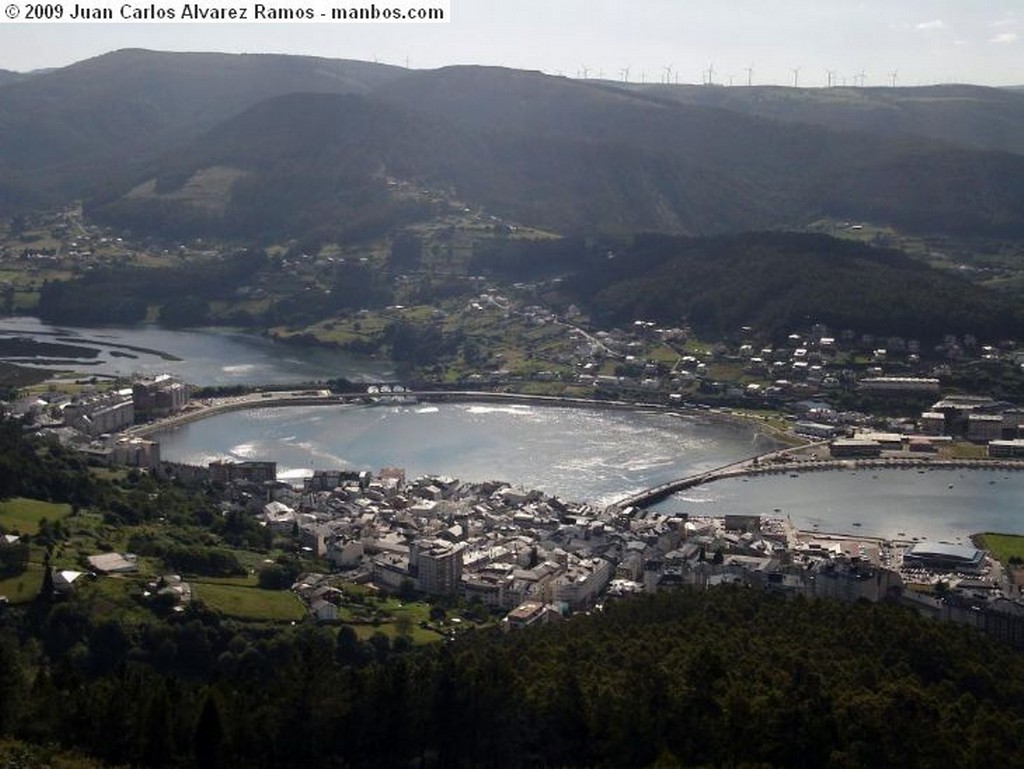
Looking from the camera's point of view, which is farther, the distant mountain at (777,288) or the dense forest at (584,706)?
the distant mountain at (777,288)

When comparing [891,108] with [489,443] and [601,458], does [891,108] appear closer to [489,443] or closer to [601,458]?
[489,443]

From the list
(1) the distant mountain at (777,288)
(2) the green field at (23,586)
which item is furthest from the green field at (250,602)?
(1) the distant mountain at (777,288)

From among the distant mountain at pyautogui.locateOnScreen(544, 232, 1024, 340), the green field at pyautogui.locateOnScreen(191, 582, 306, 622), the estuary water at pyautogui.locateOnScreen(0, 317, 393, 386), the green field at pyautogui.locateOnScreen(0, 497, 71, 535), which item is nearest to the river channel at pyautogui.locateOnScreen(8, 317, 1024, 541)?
the estuary water at pyautogui.locateOnScreen(0, 317, 393, 386)

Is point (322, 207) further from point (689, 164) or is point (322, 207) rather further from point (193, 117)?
point (193, 117)

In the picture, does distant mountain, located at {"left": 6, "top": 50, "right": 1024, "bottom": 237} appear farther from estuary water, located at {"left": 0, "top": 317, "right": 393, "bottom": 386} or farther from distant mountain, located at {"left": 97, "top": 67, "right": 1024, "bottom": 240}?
estuary water, located at {"left": 0, "top": 317, "right": 393, "bottom": 386}

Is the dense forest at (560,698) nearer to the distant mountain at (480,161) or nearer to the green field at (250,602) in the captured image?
the green field at (250,602)

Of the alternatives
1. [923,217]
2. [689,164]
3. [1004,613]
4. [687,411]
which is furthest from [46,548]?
[689,164]

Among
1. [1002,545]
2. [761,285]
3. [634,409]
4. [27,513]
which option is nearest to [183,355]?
[634,409]
